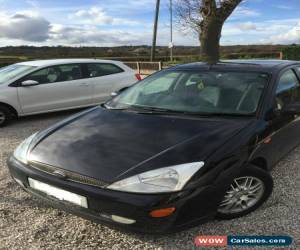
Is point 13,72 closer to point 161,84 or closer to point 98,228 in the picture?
point 161,84

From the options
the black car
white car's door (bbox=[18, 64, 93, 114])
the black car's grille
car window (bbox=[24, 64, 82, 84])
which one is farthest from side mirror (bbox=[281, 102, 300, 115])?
car window (bbox=[24, 64, 82, 84])

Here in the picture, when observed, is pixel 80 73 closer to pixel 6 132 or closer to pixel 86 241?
pixel 6 132

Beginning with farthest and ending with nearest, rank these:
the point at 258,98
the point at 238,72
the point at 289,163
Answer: the point at 289,163, the point at 238,72, the point at 258,98

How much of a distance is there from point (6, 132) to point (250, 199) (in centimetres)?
498

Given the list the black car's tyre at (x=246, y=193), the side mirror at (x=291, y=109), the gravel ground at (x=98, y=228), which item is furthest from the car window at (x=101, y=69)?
the black car's tyre at (x=246, y=193)

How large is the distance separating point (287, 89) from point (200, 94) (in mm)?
1053

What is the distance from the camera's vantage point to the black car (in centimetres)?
251

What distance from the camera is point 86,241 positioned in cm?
285

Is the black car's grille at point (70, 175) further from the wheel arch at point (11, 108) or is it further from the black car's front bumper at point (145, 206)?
the wheel arch at point (11, 108)

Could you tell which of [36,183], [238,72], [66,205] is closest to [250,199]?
[238,72]

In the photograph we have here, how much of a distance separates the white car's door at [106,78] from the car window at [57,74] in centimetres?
33

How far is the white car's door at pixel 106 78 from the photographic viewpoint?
8.19m

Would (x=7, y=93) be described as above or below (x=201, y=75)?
below

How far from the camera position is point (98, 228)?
3018mm
